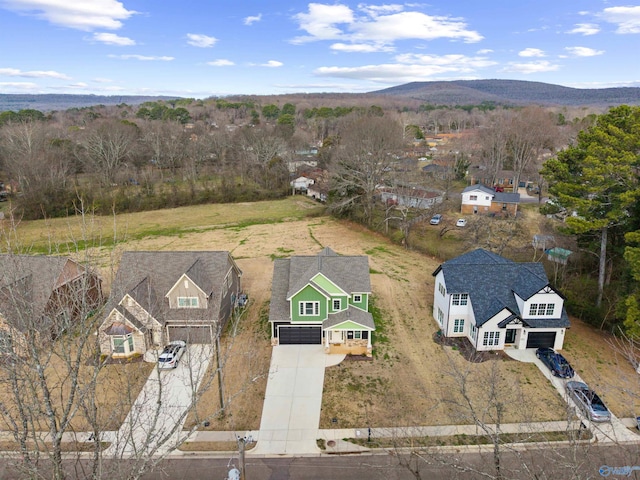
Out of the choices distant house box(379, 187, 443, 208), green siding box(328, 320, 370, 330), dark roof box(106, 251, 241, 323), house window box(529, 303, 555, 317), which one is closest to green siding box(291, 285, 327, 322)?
green siding box(328, 320, 370, 330)

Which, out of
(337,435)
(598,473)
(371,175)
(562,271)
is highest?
(371,175)

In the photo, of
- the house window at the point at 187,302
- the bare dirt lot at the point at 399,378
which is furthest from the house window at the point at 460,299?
the house window at the point at 187,302

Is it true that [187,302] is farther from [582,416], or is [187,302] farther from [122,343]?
[582,416]

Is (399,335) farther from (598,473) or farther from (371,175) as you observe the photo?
(371,175)

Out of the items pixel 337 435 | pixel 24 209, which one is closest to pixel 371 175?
pixel 337 435

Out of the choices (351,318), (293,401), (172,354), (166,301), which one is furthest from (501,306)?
(166,301)

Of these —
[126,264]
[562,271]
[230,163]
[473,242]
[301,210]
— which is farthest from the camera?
[230,163]
